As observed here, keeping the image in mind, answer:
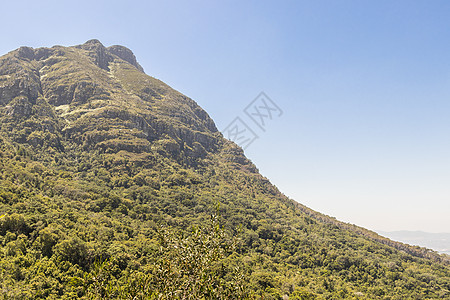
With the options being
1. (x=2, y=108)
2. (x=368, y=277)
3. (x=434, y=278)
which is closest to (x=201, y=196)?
(x=368, y=277)

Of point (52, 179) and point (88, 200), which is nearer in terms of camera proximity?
point (88, 200)

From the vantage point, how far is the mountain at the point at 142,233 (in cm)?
1595

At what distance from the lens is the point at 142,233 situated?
89.5 m

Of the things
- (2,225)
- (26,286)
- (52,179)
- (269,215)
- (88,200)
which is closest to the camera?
(26,286)

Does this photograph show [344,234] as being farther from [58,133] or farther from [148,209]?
[58,133]

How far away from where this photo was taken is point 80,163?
5955 inches

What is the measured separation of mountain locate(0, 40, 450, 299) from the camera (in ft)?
52.3

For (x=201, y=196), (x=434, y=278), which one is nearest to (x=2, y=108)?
(x=201, y=196)

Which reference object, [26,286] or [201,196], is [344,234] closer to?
[201,196]

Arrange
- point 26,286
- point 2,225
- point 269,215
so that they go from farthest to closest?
1. point 269,215
2. point 2,225
3. point 26,286

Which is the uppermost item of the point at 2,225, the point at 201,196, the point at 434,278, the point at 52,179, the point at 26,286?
the point at 434,278

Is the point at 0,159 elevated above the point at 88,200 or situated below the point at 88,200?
below

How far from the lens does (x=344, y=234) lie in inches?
6314

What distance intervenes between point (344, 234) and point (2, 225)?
178 metres
